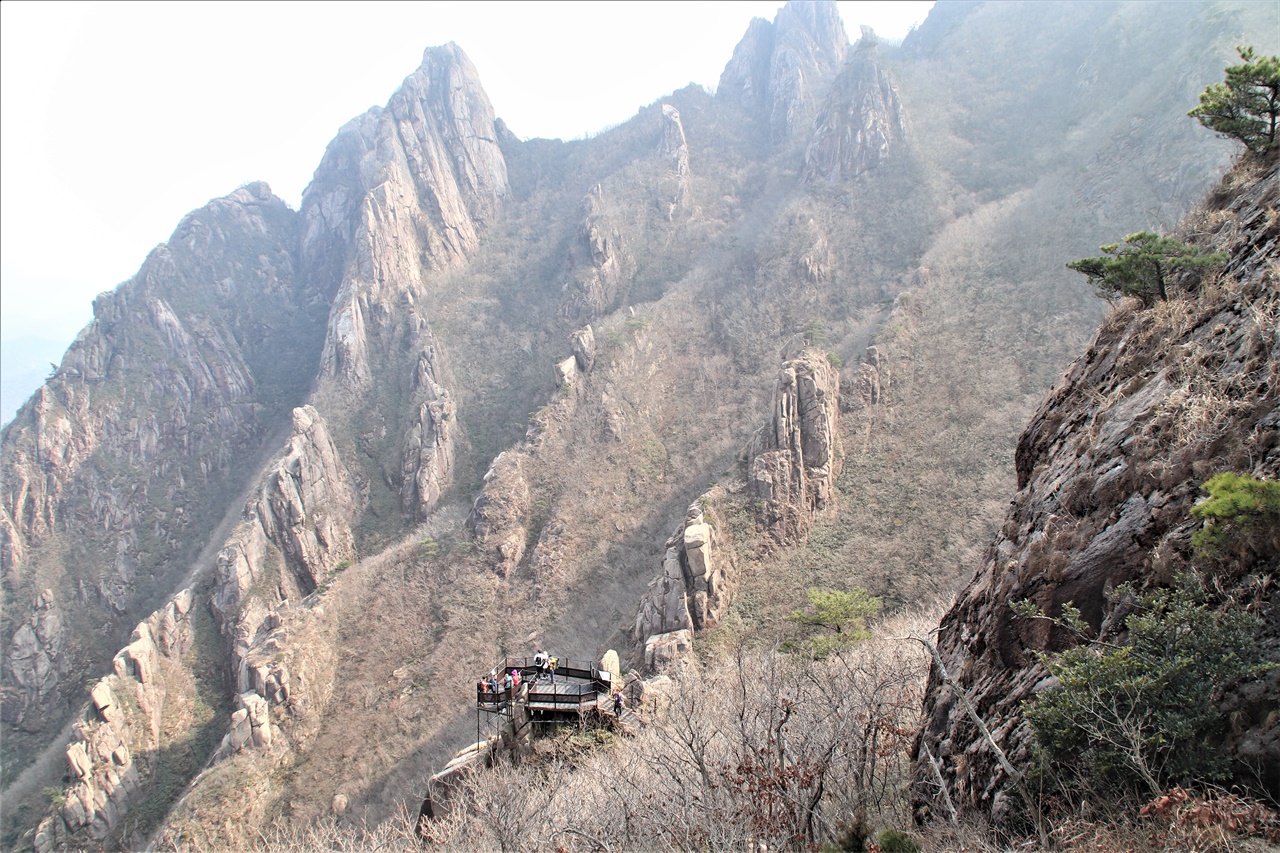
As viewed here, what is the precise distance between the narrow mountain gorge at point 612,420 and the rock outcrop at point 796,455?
0.20 metres

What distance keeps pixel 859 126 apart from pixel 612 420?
41.4 meters

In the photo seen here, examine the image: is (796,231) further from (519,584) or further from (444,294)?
(519,584)

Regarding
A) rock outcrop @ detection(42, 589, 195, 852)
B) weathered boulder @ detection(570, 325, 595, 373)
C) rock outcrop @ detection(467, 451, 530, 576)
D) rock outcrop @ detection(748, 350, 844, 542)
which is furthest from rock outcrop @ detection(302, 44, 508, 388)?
rock outcrop @ detection(748, 350, 844, 542)

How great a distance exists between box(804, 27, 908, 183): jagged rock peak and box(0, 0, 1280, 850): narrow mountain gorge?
0.29 meters

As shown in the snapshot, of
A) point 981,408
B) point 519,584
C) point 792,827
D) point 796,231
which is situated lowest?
point 792,827

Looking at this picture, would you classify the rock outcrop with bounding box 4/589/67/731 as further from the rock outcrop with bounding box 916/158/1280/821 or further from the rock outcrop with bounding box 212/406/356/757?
the rock outcrop with bounding box 916/158/1280/821

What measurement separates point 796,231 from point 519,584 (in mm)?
40181

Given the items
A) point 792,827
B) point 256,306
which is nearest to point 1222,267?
point 792,827

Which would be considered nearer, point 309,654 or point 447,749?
point 447,749

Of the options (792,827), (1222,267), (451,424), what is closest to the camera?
(1222,267)

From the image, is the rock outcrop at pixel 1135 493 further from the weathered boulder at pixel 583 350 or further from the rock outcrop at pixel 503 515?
the weathered boulder at pixel 583 350

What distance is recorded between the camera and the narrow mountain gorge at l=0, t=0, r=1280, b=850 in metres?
8.73

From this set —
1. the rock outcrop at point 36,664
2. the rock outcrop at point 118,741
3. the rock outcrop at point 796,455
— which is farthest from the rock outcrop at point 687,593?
the rock outcrop at point 36,664

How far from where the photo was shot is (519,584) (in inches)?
1476
